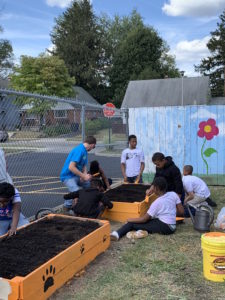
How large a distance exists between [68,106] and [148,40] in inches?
1721

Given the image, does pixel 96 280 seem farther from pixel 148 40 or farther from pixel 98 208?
pixel 148 40

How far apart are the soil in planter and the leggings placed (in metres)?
0.64

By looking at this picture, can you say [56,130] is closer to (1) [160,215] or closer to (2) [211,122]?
(1) [160,215]

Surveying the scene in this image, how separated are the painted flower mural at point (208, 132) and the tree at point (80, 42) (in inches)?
1685

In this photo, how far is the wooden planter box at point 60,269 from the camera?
296cm

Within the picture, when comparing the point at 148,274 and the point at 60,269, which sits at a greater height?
the point at 60,269

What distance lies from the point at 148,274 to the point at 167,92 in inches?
1254

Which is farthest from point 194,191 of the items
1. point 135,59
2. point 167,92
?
point 135,59

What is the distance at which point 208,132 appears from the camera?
8906 millimetres

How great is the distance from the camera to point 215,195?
8.05m

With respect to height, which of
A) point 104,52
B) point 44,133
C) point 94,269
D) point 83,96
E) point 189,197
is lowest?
point 94,269

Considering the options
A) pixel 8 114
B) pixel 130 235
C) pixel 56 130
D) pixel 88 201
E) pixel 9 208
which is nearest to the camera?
pixel 9 208

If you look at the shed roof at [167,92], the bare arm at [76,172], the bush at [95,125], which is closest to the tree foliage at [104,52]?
the shed roof at [167,92]

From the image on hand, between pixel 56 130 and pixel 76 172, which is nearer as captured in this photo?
pixel 76 172
